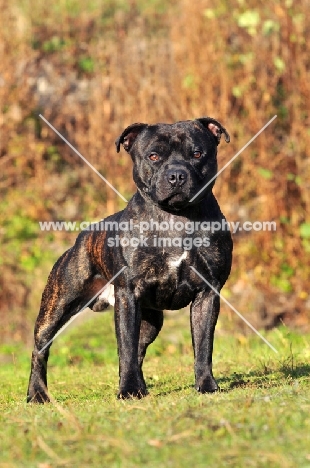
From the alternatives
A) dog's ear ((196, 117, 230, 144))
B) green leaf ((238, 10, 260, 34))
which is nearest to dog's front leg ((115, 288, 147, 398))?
dog's ear ((196, 117, 230, 144))

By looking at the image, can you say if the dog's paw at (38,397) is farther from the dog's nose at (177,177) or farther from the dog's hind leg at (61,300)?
the dog's nose at (177,177)

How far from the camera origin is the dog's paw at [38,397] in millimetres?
6466

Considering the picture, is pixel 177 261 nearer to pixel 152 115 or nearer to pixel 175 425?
pixel 175 425

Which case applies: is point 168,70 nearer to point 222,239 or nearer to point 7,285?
point 7,285

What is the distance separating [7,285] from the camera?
13.3 metres

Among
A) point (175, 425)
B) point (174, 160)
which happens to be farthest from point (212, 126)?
point (175, 425)

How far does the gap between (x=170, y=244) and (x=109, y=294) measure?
1.00m

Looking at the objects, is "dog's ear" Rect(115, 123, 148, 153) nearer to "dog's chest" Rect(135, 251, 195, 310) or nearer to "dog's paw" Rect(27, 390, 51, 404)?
"dog's chest" Rect(135, 251, 195, 310)

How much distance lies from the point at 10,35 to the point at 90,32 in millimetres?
1872

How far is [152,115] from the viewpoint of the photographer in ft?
43.6

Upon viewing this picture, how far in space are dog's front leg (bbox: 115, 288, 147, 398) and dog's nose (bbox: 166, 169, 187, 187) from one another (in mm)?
833

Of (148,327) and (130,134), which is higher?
(130,134)

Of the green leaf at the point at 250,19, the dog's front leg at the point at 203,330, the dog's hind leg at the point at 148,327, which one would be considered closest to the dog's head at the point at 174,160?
the dog's front leg at the point at 203,330

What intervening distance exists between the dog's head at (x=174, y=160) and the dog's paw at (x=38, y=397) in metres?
1.76
